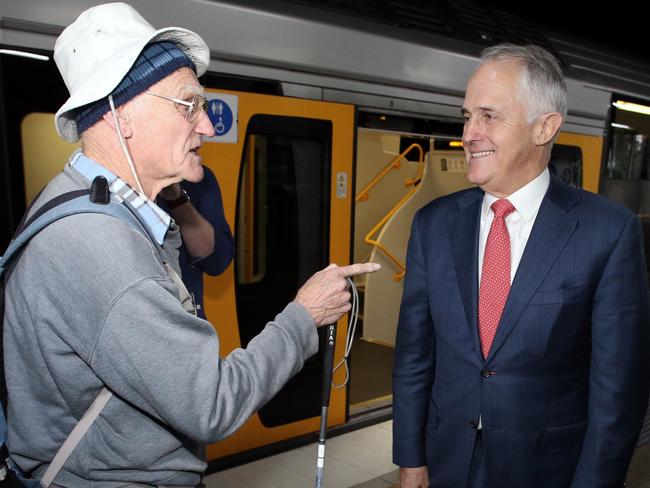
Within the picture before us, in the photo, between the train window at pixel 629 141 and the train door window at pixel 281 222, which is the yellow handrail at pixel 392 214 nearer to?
the train door window at pixel 281 222

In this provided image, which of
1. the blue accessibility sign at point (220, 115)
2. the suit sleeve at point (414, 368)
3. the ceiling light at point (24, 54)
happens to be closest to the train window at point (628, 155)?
the blue accessibility sign at point (220, 115)

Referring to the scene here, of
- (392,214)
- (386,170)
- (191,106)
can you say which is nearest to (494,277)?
(191,106)

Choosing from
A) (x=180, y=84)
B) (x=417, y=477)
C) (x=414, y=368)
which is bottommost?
(x=417, y=477)

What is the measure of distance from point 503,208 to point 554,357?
42cm

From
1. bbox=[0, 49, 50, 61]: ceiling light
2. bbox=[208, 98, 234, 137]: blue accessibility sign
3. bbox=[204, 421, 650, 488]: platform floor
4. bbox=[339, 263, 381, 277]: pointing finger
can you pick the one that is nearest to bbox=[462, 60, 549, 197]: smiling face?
bbox=[339, 263, 381, 277]: pointing finger

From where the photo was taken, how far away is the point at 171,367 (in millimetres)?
924

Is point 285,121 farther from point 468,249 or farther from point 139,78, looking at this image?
point 139,78

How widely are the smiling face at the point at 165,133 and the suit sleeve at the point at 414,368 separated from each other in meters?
0.76

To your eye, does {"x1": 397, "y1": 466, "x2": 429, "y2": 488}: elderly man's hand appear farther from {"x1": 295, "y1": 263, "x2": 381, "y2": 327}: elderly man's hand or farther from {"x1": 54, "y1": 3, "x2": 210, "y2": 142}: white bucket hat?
{"x1": 54, "y1": 3, "x2": 210, "y2": 142}: white bucket hat

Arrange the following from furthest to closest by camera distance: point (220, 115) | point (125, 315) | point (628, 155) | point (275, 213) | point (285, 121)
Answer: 1. point (628, 155)
2. point (275, 213)
3. point (285, 121)
4. point (220, 115)
5. point (125, 315)

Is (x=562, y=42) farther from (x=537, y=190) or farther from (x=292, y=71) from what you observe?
(x=537, y=190)

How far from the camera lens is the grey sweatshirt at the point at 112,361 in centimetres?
91

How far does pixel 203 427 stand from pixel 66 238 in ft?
1.32

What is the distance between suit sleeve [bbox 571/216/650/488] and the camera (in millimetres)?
1357
